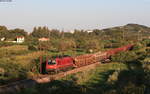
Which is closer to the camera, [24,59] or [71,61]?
[71,61]

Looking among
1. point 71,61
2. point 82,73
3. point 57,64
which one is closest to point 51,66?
point 57,64

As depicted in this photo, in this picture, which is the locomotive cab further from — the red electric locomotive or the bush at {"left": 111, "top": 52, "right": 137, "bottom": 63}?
the bush at {"left": 111, "top": 52, "right": 137, "bottom": 63}

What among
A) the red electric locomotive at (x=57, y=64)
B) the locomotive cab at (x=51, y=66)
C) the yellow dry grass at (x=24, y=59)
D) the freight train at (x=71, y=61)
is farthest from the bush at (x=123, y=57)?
the locomotive cab at (x=51, y=66)

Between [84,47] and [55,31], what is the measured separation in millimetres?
59875

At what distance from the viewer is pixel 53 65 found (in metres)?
30.4

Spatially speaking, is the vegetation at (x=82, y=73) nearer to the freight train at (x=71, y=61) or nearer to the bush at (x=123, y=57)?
the bush at (x=123, y=57)

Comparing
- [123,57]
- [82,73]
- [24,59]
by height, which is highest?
[82,73]

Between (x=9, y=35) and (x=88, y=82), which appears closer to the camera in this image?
(x=88, y=82)

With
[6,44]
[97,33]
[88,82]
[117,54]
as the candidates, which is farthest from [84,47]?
[97,33]

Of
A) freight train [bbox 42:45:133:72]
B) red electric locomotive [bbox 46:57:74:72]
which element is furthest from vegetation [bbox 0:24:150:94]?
red electric locomotive [bbox 46:57:74:72]

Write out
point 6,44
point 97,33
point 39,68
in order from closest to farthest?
point 39,68, point 6,44, point 97,33

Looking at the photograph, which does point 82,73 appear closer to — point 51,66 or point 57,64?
point 57,64

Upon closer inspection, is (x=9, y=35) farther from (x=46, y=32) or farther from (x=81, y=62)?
(x=81, y=62)

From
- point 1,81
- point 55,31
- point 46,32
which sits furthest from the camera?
point 55,31
